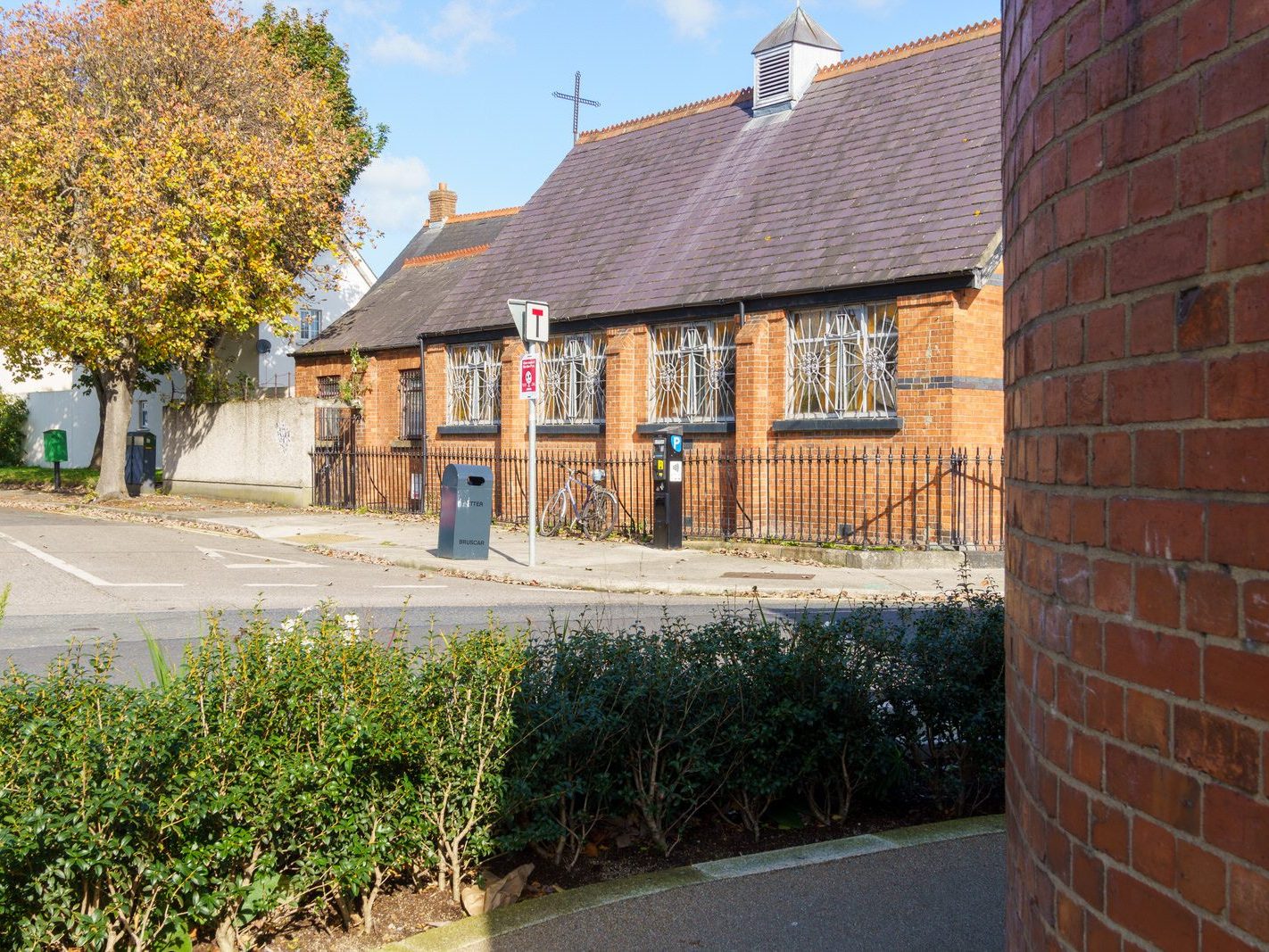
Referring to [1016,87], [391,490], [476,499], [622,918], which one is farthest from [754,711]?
[391,490]

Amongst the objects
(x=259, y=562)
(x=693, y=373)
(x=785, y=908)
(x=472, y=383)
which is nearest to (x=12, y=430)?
(x=472, y=383)

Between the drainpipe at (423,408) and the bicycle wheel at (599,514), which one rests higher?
the drainpipe at (423,408)

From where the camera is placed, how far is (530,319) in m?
15.5

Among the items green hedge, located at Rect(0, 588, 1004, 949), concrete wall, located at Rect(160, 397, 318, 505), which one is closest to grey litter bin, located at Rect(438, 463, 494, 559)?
concrete wall, located at Rect(160, 397, 318, 505)

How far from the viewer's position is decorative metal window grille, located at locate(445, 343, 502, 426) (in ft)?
79.5

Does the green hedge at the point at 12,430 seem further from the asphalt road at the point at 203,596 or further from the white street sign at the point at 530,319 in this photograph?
the white street sign at the point at 530,319

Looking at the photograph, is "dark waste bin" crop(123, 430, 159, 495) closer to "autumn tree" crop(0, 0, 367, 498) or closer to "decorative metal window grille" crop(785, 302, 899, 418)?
"autumn tree" crop(0, 0, 367, 498)

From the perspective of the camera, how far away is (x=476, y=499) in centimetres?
1662

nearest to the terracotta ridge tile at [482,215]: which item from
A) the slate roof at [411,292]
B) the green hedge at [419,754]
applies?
the slate roof at [411,292]

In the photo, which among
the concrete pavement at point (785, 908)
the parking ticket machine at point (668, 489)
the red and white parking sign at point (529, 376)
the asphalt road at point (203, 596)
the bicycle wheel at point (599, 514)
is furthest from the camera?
the bicycle wheel at point (599, 514)

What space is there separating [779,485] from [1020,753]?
1596 centimetres

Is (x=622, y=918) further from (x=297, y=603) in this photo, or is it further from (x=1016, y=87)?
(x=297, y=603)

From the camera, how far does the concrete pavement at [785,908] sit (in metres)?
3.92

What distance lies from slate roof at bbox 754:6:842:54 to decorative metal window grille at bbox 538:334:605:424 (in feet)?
20.4
